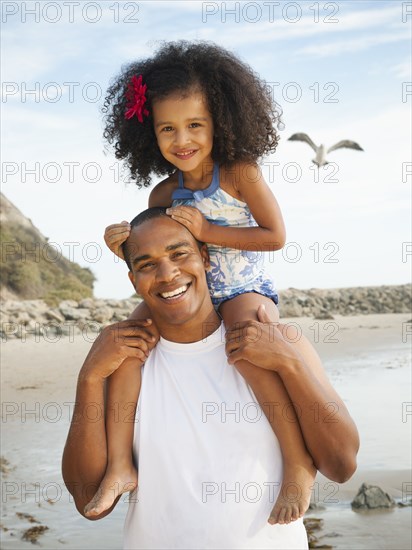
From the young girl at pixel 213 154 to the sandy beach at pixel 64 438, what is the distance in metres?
2.76

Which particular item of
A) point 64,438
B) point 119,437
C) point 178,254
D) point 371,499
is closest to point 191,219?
point 178,254

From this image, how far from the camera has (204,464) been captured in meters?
3.43

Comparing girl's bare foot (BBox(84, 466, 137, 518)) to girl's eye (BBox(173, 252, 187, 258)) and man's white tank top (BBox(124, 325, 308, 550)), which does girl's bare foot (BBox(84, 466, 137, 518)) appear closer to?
man's white tank top (BBox(124, 325, 308, 550))

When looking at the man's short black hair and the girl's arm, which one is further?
the girl's arm

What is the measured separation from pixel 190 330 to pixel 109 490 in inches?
27.4

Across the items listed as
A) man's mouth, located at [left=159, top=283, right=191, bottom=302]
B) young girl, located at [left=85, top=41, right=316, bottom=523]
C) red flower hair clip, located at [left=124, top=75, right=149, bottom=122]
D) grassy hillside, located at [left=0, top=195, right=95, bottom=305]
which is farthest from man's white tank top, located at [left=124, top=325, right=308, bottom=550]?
grassy hillside, located at [left=0, top=195, right=95, bottom=305]

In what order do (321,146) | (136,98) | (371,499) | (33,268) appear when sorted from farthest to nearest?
(33,268)
(321,146)
(371,499)
(136,98)

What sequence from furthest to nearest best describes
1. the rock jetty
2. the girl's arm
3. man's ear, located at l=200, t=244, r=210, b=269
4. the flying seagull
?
1. the rock jetty
2. the flying seagull
3. the girl's arm
4. man's ear, located at l=200, t=244, r=210, b=269

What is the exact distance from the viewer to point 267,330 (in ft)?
11.5

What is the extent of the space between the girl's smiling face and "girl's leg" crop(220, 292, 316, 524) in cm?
106

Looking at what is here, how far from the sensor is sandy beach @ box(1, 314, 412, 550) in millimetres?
6156

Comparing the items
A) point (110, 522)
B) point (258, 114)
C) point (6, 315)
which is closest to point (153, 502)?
point (258, 114)

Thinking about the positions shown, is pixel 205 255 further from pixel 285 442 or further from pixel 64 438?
pixel 64 438

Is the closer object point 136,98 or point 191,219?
point 191,219
